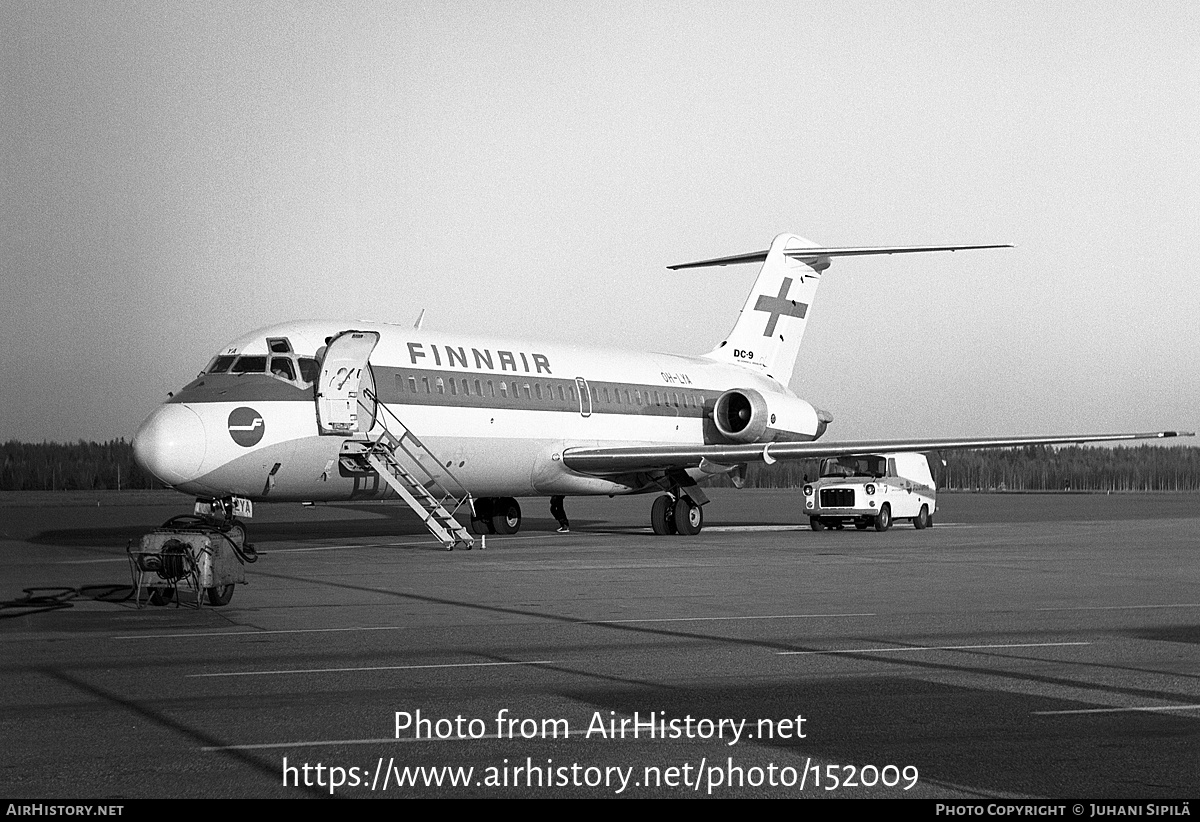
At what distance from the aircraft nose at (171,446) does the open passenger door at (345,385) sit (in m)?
2.39

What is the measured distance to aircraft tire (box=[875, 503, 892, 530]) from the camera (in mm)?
31250

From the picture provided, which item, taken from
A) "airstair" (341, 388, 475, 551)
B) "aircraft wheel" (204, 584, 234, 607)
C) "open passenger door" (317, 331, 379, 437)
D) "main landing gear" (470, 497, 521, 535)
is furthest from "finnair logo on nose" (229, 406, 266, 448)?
"main landing gear" (470, 497, 521, 535)

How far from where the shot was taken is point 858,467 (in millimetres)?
32344

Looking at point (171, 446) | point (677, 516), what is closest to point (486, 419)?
point (677, 516)

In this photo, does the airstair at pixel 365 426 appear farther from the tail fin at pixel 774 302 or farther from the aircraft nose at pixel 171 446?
the tail fin at pixel 774 302

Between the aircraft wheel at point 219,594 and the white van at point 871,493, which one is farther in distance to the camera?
the white van at point 871,493

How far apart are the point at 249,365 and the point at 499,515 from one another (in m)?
9.41

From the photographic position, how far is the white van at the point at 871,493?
102 ft

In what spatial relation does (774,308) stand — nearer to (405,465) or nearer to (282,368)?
(405,465)

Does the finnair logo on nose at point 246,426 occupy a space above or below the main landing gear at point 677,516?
above

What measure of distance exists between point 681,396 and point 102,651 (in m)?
23.3

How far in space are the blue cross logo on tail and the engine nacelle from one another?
242 cm

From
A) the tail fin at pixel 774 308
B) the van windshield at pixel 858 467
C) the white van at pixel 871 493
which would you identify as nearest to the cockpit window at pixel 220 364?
the white van at pixel 871 493

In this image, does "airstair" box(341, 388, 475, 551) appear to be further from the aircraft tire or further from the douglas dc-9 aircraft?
the aircraft tire
